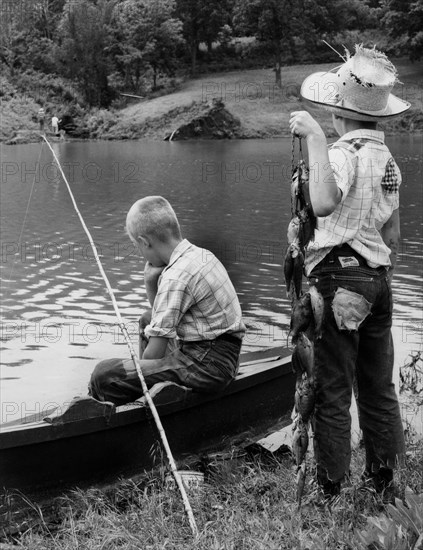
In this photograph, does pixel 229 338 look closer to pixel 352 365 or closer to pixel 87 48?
pixel 352 365

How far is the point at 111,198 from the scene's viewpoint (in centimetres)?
2016

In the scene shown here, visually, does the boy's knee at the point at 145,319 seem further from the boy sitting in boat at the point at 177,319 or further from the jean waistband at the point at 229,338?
the jean waistband at the point at 229,338

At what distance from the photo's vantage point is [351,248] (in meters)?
3.72

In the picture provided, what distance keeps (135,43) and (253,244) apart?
4372 cm

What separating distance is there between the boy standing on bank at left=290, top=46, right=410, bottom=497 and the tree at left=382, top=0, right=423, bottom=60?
Result: 162 ft


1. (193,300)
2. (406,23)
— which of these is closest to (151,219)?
(193,300)

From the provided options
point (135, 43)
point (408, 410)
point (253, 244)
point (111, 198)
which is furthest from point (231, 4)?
point (408, 410)

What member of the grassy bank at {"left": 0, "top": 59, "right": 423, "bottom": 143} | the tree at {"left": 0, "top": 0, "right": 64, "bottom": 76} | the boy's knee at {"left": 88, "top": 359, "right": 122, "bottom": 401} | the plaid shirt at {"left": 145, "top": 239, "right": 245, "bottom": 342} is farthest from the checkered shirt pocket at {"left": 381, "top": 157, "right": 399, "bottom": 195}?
the tree at {"left": 0, "top": 0, "right": 64, "bottom": 76}

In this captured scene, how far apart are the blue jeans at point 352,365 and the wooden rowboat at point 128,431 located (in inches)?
50.1

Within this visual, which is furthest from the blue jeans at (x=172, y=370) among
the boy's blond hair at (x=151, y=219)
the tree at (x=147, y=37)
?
the tree at (x=147, y=37)

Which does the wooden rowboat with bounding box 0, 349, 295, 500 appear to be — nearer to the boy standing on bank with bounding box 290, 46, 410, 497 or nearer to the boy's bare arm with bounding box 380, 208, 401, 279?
the boy standing on bank with bounding box 290, 46, 410, 497

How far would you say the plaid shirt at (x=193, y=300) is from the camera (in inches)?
182

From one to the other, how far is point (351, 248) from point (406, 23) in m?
51.6

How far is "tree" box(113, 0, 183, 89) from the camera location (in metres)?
54.3
